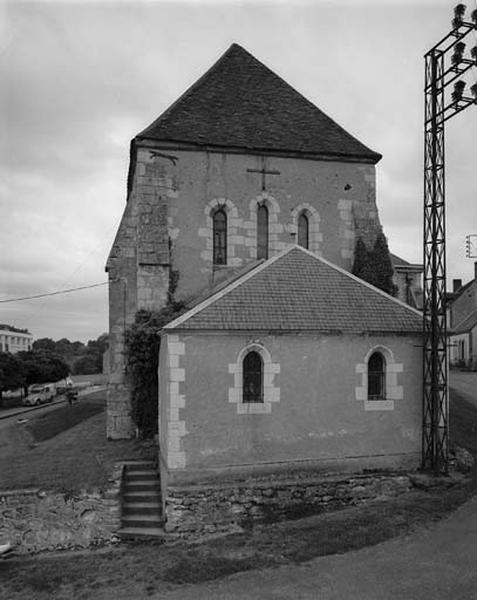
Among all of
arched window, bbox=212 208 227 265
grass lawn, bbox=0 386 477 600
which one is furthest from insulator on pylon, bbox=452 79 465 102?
grass lawn, bbox=0 386 477 600

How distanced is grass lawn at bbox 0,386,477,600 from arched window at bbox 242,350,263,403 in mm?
2865

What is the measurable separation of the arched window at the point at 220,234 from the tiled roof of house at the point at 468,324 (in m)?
27.3

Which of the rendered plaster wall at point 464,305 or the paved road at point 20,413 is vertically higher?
the rendered plaster wall at point 464,305

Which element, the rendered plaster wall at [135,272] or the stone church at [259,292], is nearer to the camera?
the stone church at [259,292]

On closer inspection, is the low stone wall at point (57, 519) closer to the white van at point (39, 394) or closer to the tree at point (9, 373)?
the white van at point (39, 394)

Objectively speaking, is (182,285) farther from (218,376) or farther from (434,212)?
(434,212)

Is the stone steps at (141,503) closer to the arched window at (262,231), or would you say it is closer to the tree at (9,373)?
the arched window at (262,231)

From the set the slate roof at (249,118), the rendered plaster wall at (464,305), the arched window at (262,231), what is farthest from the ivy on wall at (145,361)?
the rendered plaster wall at (464,305)

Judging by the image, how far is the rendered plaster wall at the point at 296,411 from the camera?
1264cm

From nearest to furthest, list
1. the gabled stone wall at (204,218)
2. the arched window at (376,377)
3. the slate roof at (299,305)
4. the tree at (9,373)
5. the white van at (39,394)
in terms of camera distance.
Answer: the slate roof at (299,305) < the arched window at (376,377) < the gabled stone wall at (204,218) < the white van at (39,394) < the tree at (9,373)

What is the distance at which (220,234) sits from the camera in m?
19.1

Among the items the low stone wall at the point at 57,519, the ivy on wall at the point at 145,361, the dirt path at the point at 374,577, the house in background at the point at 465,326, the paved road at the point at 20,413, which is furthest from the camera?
the house in background at the point at 465,326

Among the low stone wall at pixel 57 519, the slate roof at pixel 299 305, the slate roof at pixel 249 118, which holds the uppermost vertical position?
the slate roof at pixel 249 118

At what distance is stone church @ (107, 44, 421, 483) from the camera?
12828mm
